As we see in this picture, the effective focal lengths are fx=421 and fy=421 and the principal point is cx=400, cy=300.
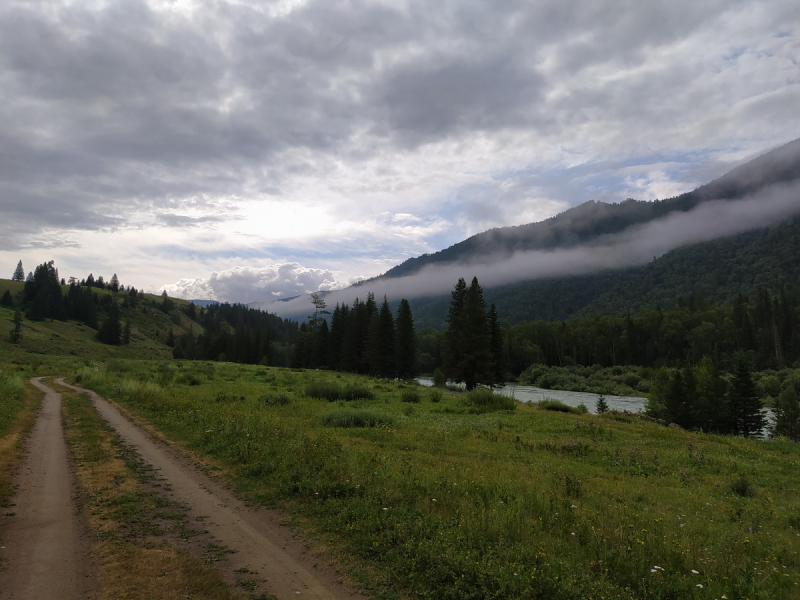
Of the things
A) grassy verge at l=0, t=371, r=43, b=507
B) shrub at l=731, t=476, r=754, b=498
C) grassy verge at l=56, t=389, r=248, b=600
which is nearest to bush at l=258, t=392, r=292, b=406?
grassy verge at l=0, t=371, r=43, b=507

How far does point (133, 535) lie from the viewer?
6332 millimetres

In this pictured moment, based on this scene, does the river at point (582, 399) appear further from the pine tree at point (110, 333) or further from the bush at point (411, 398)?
the pine tree at point (110, 333)

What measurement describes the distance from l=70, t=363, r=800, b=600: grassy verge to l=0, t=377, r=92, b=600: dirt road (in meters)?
2.89

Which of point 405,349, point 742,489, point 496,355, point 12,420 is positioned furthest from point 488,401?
point 405,349

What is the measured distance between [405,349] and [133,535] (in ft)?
207

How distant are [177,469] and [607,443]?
14.2 m

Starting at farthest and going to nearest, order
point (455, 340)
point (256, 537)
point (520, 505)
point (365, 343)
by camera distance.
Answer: point (365, 343)
point (455, 340)
point (520, 505)
point (256, 537)

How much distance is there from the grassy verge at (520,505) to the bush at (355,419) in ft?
1.87

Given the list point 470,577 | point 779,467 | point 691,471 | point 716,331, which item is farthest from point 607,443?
point 716,331

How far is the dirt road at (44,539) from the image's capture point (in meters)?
4.90

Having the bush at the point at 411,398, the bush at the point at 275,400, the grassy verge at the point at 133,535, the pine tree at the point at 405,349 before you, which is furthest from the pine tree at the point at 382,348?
the grassy verge at the point at 133,535

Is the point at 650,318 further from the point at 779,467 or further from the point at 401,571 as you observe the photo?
the point at 401,571

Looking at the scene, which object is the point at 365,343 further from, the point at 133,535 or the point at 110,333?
the point at 110,333

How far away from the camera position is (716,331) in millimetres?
106938
